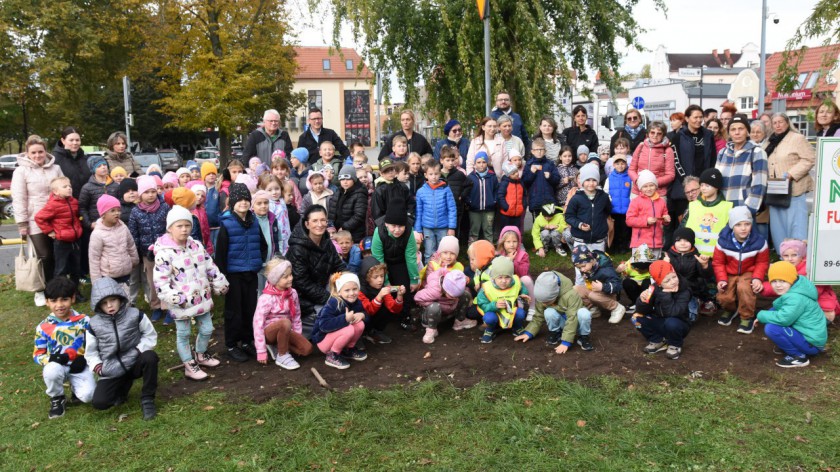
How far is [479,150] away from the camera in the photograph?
9711mm

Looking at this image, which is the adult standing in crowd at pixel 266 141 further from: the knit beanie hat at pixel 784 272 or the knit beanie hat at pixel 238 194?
the knit beanie hat at pixel 784 272

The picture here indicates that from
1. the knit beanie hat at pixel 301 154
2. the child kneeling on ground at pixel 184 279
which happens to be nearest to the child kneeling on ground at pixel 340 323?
the child kneeling on ground at pixel 184 279

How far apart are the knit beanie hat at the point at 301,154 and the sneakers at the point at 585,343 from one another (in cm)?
490

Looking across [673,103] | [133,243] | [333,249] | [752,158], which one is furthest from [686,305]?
[673,103]

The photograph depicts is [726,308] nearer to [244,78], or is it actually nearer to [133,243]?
[133,243]

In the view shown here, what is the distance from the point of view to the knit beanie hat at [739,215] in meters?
6.57

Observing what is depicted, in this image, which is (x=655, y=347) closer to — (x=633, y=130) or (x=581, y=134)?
(x=633, y=130)

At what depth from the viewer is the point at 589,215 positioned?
8281mm

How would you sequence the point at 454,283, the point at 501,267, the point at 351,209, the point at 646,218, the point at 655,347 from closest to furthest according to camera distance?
the point at 655,347, the point at 501,267, the point at 454,283, the point at 646,218, the point at 351,209

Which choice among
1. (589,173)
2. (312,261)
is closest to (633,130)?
(589,173)

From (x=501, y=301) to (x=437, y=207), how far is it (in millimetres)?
2204

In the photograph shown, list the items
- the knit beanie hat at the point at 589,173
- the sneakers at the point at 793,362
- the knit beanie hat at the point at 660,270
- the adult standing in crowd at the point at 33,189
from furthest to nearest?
the knit beanie hat at the point at 589,173 < the adult standing in crowd at the point at 33,189 < the knit beanie hat at the point at 660,270 < the sneakers at the point at 793,362

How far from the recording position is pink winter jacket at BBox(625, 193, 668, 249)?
7.81 m

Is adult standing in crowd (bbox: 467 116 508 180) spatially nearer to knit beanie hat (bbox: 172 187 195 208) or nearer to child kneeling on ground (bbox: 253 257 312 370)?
knit beanie hat (bbox: 172 187 195 208)
